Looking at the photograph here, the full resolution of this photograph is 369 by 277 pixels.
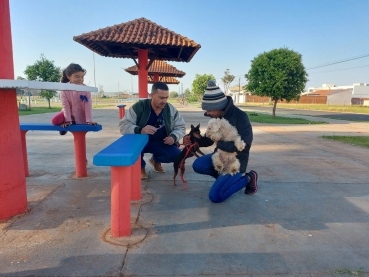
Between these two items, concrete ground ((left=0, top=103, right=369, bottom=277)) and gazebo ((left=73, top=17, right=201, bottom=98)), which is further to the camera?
gazebo ((left=73, top=17, right=201, bottom=98))

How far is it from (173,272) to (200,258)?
0.26 meters

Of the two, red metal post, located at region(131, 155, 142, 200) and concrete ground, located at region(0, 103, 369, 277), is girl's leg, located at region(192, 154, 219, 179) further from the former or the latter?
red metal post, located at region(131, 155, 142, 200)

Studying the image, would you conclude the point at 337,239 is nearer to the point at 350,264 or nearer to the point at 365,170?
the point at 350,264

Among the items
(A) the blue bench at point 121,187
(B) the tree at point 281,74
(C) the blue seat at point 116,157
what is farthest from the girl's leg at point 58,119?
(B) the tree at point 281,74

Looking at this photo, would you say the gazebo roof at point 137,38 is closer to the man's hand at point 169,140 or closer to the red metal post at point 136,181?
the man's hand at point 169,140

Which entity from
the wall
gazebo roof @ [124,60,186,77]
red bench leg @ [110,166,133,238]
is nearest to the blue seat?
red bench leg @ [110,166,133,238]

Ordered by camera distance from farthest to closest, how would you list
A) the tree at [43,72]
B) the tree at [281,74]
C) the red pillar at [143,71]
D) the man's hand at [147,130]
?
the tree at [43,72]
the tree at [281,74]
the red pillar at [143,71]
the man's hand at [147,130]

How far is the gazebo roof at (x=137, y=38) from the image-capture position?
20.9ft

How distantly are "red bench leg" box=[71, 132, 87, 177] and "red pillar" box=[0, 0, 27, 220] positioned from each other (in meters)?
1.23

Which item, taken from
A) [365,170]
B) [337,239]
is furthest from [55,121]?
[365,170]

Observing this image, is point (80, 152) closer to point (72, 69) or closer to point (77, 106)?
point (77, 106)

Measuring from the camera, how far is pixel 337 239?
2.29m

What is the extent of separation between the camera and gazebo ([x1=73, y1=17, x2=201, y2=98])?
6.40m

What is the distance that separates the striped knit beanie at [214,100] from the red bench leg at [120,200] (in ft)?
3.95
